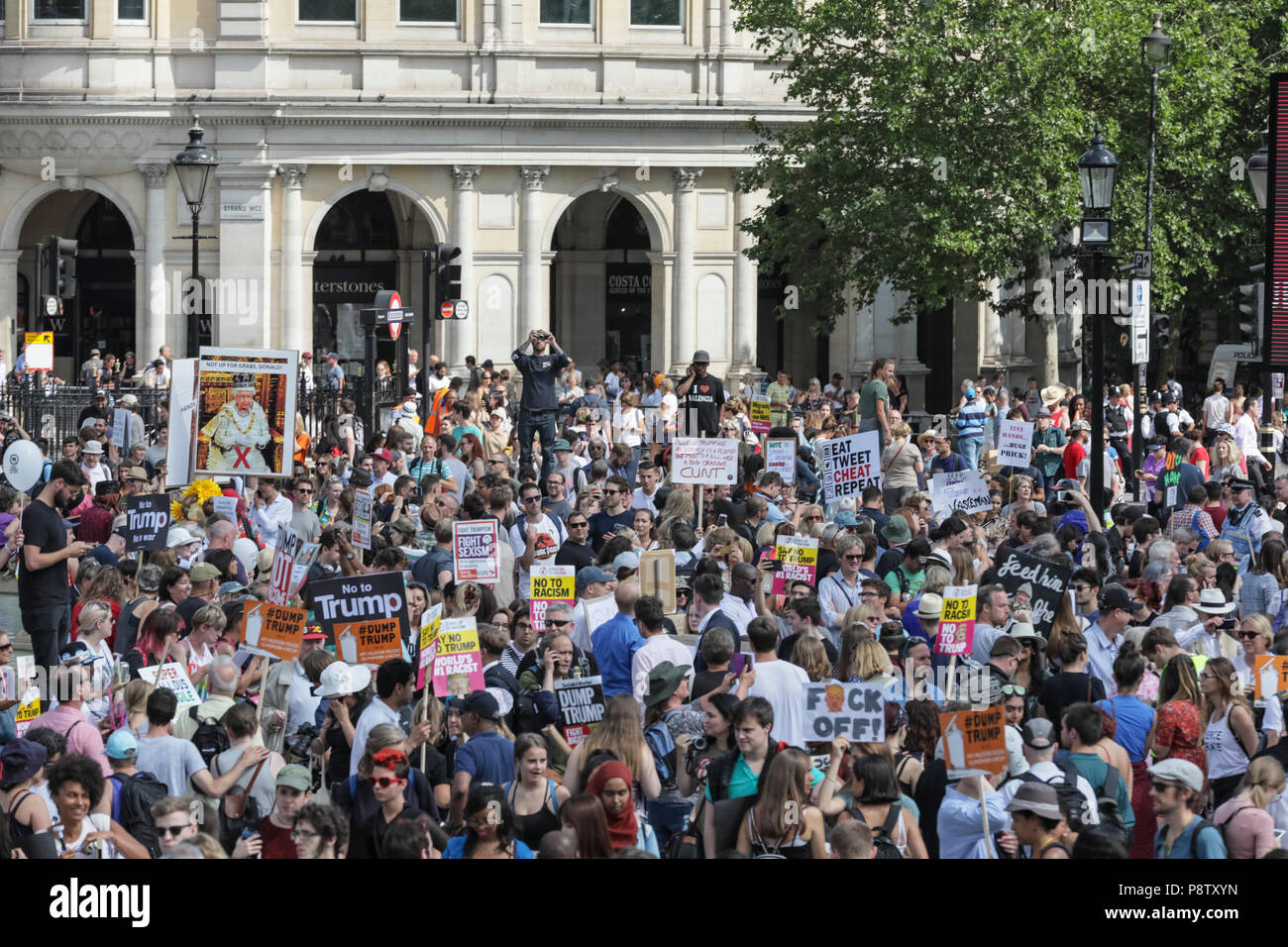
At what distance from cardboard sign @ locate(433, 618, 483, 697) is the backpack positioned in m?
1.25

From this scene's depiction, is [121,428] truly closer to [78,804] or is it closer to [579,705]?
[579,705]

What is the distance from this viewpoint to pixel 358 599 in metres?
13.2

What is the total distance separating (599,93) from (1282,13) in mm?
14432

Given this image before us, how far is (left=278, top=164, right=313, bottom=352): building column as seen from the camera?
1811 inches

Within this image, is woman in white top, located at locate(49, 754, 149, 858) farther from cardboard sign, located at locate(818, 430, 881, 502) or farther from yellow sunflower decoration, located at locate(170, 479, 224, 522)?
cardboard sign, located at locate(818, 430, 881, 502)

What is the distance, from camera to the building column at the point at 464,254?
46.1 meters

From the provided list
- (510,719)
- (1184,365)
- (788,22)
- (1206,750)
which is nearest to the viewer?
(1206,750)

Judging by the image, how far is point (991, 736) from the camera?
10422 millimetres

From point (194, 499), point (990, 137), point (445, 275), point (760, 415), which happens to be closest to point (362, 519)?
point (194, 499)

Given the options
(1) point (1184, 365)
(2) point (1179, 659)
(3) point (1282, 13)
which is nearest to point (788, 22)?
(3) point (1282, 13)

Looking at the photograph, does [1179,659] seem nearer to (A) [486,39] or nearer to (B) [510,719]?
(B) [510,719]

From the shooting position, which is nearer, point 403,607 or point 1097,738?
point 1097,738

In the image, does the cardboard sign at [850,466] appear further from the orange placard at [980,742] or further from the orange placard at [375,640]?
the orange placard at [980,742]

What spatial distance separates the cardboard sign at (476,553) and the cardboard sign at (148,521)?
104 inches
